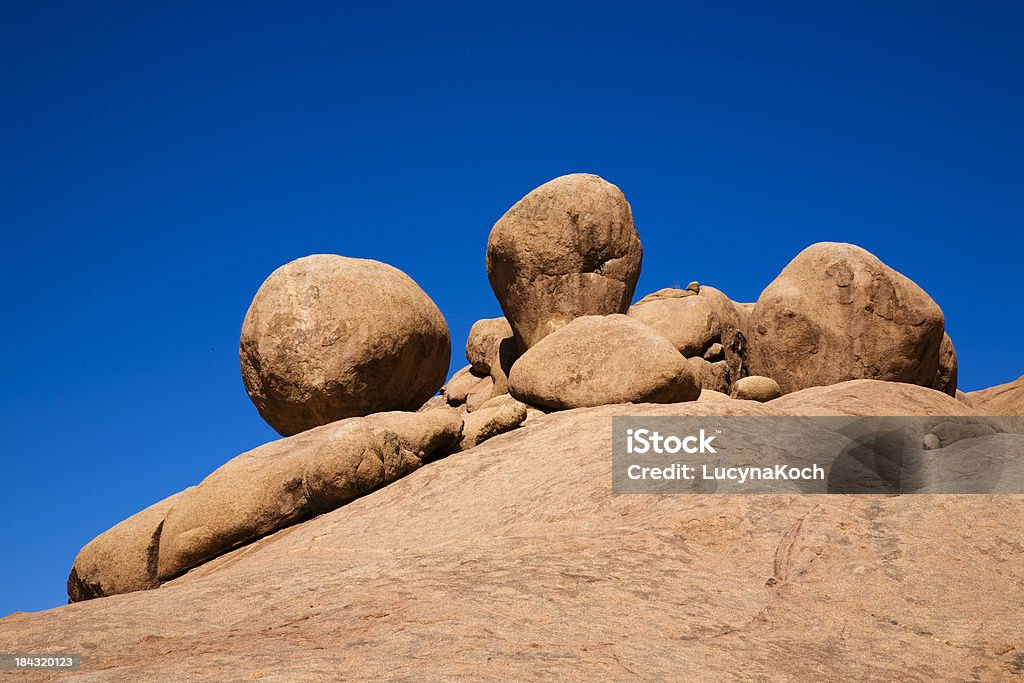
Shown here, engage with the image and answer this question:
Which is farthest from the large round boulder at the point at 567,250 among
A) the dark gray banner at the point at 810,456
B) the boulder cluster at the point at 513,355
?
the dark gray banner at the point at 810,456

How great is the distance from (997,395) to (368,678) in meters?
17.9

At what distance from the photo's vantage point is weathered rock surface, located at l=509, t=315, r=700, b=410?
11812 millimetres

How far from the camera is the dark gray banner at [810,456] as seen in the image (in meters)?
7.68

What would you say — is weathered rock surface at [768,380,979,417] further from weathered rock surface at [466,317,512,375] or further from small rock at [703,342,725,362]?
weathered rock surface at [466,317,512,375]

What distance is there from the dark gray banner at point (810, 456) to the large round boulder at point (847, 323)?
6519 mm

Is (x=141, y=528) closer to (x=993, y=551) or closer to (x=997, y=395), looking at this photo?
(x=993, y=551)

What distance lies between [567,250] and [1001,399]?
9069 mm

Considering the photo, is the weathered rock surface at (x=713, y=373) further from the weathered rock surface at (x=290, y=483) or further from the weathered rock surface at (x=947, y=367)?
the weathered rock surface at (x=290, y=483)

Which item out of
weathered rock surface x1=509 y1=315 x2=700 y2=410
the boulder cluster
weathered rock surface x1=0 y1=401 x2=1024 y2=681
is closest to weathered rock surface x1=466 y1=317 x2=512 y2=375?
the boulder cluster

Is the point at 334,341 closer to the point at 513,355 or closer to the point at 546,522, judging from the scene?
the point at 513,355

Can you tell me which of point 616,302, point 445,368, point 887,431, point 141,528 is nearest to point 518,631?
point 887,431

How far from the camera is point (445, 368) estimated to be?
14.0m

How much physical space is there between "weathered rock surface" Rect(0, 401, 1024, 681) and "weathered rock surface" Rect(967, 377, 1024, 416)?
998cm

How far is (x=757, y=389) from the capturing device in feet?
49.6
